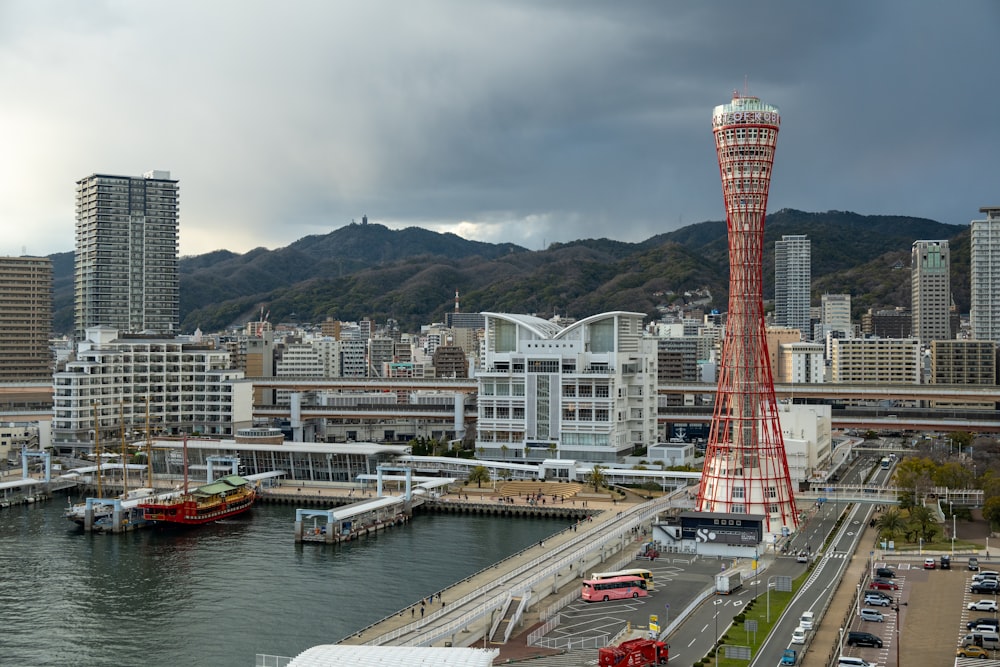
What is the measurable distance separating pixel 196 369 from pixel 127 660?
155 ft

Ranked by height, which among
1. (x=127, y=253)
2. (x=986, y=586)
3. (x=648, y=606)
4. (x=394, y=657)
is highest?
(x=127, y=253)

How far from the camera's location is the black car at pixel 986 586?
3341cm

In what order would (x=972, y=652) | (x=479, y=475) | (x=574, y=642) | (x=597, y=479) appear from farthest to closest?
(x=479, y=475)
(x=597, y=479)
(x=574, y=642)
(x=972, y=652)

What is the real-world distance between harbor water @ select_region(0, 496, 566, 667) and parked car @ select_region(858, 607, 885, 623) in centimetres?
1314

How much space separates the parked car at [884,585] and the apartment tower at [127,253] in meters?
124

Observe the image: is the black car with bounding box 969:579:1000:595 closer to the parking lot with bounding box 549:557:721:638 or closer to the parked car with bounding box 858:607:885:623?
the parked car with bounding box 858:607:885:623

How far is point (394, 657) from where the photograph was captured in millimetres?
19750

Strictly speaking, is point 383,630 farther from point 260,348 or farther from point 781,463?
point 260,348

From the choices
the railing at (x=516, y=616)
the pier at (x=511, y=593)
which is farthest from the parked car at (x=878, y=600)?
the railing at (x=516, y=616)

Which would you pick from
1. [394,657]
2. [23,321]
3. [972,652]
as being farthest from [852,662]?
[23,321]

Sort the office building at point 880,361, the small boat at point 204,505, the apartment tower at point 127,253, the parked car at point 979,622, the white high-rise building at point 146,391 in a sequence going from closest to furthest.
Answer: the parked car at point 979,622
the small boat at point 204,505
the white high-rise building at point 146,391
the office building at point 880,361
the apartment tower at point 127,253

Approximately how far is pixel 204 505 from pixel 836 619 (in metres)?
30.8

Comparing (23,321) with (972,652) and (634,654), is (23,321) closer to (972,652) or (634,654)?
(634,654)

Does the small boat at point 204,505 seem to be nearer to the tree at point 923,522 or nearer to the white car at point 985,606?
the tree at point 923,522
